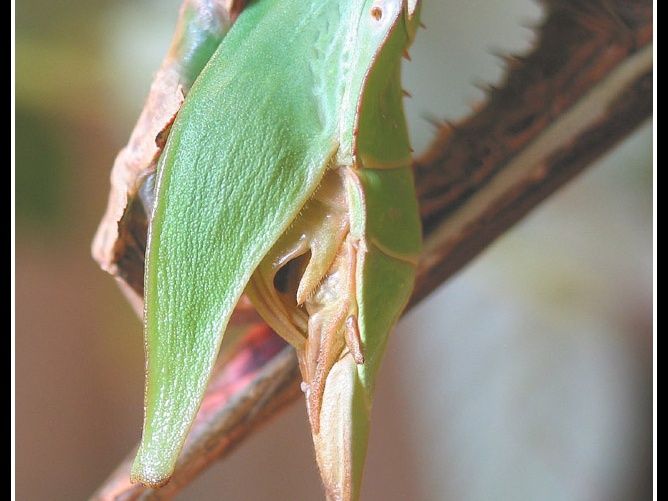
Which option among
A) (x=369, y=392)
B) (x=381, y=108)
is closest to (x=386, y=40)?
(x=381, y=108)

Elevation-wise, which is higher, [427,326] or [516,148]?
[516,148]

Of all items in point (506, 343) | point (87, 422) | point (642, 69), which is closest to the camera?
point (642, 69)

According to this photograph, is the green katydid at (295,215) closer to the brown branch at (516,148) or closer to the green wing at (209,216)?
the green wing at (209,216)

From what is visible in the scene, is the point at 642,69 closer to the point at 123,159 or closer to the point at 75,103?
the point at 123,159

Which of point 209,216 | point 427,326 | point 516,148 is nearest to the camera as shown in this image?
point 209,216

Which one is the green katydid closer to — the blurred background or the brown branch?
the brown branch

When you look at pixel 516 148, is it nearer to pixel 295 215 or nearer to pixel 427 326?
pixel 295 215

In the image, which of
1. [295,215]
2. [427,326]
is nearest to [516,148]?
[295,215]
